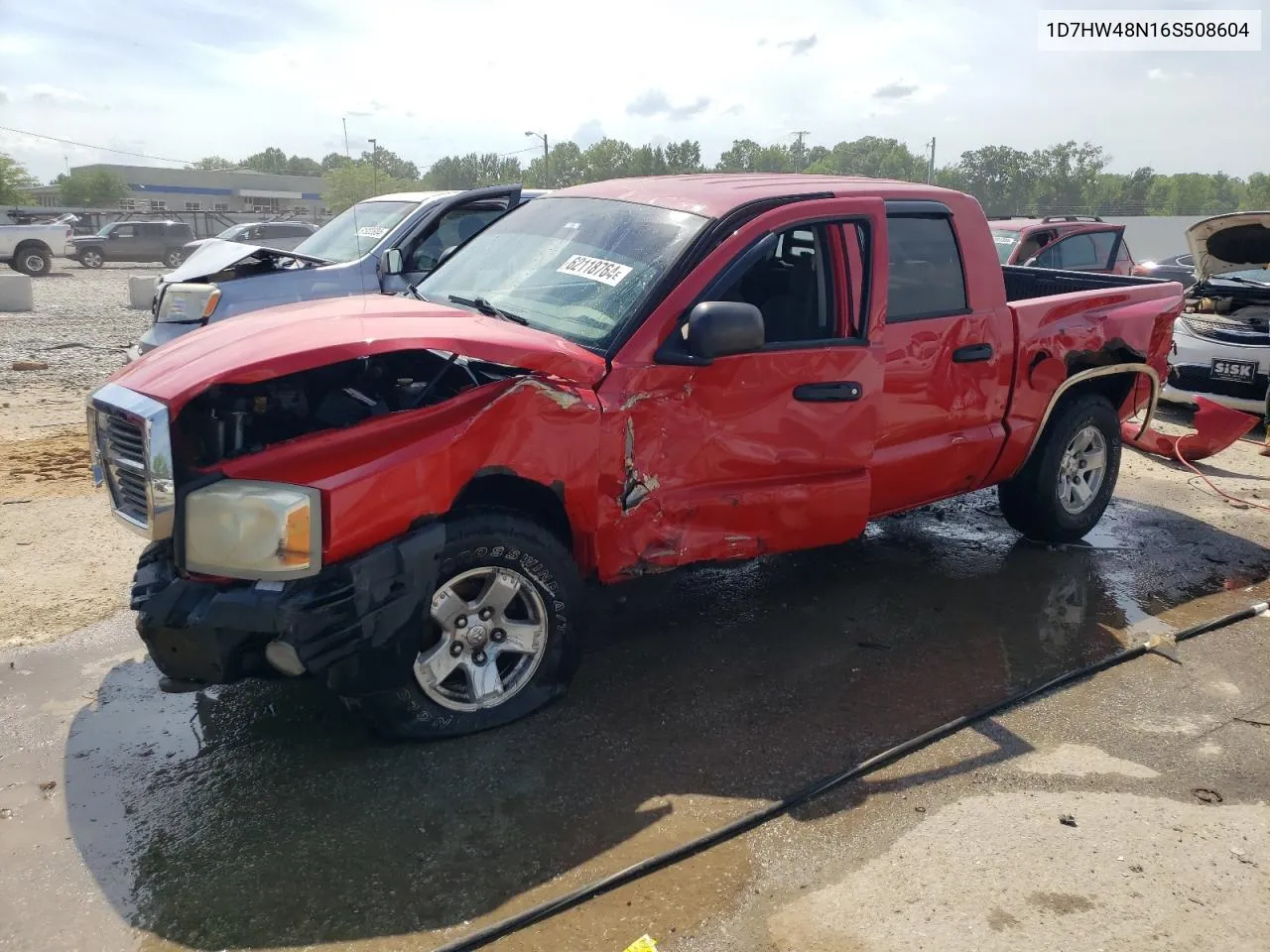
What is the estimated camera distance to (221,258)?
25.6 feet

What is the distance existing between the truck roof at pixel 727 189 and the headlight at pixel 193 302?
131 inches

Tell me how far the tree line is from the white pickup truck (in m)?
46.1

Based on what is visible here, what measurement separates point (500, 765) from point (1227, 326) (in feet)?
28.4

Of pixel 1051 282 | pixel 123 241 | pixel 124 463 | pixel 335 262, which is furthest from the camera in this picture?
pixel 123 241

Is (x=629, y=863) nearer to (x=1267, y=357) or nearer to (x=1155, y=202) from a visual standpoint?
(x=1267, y=357)

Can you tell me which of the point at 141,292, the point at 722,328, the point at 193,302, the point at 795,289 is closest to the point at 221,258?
the point at 193,302

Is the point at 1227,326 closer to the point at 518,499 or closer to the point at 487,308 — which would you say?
the point at 487,308

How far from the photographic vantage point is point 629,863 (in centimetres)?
300

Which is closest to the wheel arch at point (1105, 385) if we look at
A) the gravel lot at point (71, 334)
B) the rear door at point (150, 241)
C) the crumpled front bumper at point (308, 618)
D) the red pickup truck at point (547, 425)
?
the red pickup truck at point (547, 425)

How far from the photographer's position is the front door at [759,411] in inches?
149

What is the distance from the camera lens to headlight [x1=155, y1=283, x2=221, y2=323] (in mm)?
7105

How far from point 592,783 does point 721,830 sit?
1.64 feet

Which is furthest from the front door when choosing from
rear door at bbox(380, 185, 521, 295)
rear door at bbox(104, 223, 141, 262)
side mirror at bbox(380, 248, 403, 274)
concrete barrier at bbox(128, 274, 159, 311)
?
rear door at bbox(104, 223, 141, 262)

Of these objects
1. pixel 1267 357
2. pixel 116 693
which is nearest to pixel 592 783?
pixel 116 693
